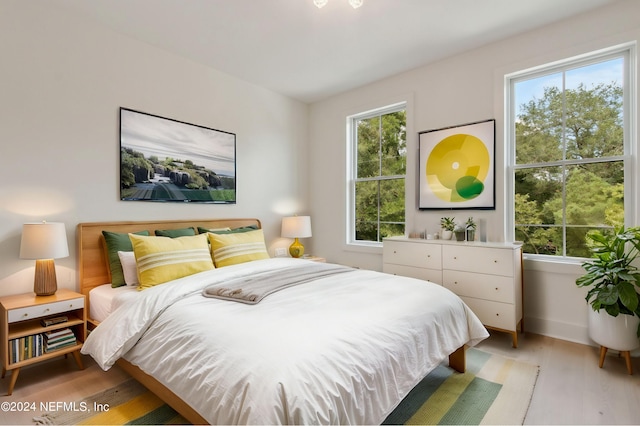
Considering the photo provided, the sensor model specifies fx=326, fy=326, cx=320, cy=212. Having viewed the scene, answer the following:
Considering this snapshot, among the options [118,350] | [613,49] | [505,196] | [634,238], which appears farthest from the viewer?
[505,196]

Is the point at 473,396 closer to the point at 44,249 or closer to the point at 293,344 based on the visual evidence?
the point at 293,344

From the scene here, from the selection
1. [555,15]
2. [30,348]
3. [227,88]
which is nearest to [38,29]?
[227,88]

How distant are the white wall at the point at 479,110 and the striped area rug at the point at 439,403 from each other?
0.86 meters

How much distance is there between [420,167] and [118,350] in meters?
3.19

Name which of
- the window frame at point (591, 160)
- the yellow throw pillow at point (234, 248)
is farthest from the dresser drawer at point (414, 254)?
the yellow throw pillow at point (234, 248)

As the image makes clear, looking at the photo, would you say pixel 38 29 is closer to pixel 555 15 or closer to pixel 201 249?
pixel 201 249

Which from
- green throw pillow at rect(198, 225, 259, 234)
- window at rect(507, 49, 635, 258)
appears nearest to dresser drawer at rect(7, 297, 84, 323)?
green throw pillow at rect(198, 225, 259, 234)

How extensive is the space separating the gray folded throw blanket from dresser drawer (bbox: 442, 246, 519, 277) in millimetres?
1012

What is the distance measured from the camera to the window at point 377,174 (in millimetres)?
3959

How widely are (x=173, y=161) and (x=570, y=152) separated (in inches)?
146

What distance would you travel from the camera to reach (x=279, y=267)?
277cm

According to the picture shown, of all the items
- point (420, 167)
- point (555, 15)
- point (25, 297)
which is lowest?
point (25, 297)

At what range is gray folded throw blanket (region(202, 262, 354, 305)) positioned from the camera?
1943 mm

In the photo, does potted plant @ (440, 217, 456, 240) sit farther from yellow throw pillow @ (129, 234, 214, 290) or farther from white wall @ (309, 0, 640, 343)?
yellow throw pillow @ (129, 234, 214, 290)
